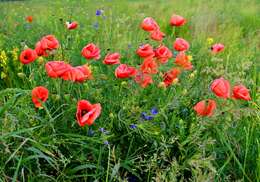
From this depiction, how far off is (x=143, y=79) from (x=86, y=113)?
49 centimetres

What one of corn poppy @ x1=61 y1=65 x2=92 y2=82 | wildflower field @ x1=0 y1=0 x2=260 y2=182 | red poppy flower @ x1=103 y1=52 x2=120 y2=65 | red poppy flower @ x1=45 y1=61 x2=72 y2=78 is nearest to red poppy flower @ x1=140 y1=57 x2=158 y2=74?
wildflower field @ x1=0 y1=0 x2=260 y2=182

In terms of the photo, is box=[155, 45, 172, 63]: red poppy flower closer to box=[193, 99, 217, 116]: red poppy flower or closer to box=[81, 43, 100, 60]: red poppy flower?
box=[81, 43, 100, 60]: red poppy flower

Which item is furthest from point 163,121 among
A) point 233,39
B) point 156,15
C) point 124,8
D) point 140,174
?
point 124,8

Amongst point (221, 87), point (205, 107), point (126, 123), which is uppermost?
point (221, 87)

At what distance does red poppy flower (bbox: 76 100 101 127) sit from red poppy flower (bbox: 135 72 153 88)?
455mm

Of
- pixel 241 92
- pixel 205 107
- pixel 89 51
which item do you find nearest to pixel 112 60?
pixel 89 51

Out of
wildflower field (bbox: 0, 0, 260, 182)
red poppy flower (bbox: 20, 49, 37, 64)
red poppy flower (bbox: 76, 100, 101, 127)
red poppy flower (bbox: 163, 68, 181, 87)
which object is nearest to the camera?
red poppy flower (bbox: 76, 100, 101, 127)

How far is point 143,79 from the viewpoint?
7.64 feet

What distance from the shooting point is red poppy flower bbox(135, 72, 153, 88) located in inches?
91.4

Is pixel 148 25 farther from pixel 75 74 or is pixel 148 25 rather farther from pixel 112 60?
pixel 75 74

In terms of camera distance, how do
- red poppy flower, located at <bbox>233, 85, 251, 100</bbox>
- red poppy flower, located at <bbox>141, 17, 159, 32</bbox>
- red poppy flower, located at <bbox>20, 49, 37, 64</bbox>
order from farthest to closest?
red poppy flower, located at <bbox>141, 17, 159, 32</bbox>, red poppy flower, located at <bbox>20, 49, 37, 64</bbox>, red poppy flower, located at <bbox>233, 85, 251, 100</bbox>

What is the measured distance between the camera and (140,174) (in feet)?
7.47

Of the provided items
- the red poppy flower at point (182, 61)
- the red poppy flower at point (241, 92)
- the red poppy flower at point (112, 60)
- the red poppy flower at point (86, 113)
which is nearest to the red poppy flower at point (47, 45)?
the red poppy flower at point (112, 60)

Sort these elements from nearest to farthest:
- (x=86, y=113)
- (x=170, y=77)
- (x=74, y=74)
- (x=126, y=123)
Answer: (x=86, y=113)
(x=74, y=74)
(x=126, y=123)
(x=170, y=77)
